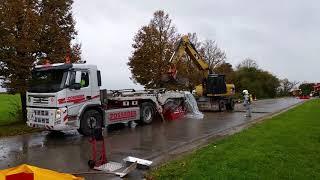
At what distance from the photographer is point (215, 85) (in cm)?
3247

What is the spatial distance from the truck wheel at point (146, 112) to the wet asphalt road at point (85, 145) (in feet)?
2.65

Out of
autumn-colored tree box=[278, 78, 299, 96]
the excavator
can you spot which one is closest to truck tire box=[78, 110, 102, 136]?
the excavator

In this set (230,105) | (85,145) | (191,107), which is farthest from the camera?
(230,105)

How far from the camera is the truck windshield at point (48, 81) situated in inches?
666

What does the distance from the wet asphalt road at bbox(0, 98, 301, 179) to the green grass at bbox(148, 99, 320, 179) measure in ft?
4.10

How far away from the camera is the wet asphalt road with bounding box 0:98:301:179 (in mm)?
12297

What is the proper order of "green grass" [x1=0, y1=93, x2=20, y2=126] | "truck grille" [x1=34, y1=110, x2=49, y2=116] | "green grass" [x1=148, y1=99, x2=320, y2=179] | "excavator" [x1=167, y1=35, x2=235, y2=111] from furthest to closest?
"excavator" [x1=167, y1=35, x2=235, y2=111] < "green grass" [x1=0, y1=93, x2=20, y2=126] < "truck grille" [x1=34, y1=110, x2=49, y2=116] < "green grass" [x1=148, y1=99, x2=320, y2=179]

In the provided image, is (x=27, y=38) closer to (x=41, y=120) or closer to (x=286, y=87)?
(x=41, y=120)

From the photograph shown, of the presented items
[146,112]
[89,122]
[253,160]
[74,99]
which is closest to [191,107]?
[146,112]

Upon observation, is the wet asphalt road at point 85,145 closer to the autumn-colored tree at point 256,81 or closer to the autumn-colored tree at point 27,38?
the autumn-colored tree at point 27,38

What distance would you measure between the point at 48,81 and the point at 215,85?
1720 cm

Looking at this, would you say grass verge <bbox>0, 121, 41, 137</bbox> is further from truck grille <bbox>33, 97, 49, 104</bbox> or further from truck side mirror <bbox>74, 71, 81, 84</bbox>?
truck side mirror <bbox>74, 71, 81, 84</bbox>

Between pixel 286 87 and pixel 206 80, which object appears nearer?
pixel 206 80

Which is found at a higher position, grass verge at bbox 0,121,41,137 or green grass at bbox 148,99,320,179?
grass verge at bbox 0,121,41,137
